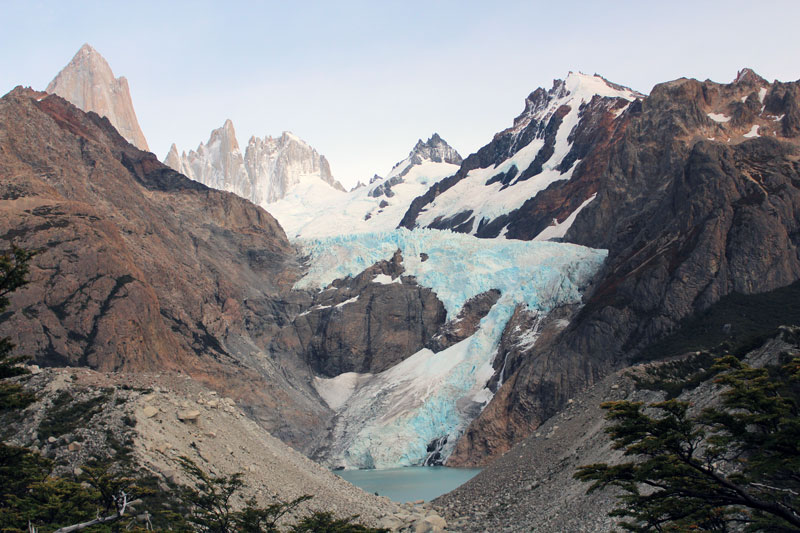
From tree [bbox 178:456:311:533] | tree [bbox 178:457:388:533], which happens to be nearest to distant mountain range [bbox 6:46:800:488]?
tree [bbox 178:456:311:533]

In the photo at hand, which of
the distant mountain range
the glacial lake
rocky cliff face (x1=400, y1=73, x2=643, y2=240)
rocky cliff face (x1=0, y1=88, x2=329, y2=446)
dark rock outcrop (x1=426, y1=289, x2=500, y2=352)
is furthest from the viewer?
rocky cliff face (x1=400, y1=73, x2=643, y2=240)

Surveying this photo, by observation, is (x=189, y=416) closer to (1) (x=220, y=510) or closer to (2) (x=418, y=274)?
(1) (x=220, y=510)

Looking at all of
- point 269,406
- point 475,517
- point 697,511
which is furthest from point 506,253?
point 697,511

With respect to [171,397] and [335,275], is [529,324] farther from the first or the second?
[171,397]

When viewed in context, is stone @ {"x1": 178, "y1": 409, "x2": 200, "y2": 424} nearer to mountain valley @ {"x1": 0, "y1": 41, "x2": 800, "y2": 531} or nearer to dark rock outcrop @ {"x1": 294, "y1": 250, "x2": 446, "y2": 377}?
Answer: mountain valley @ {"x1": 0, "y1": 41, "x2": 800, "y2": 531}

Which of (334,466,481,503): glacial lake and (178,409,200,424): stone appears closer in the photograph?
(178,409,200,424): stone

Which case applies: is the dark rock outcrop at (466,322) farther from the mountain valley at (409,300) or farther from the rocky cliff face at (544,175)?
the rocky cliff face at (544,175)

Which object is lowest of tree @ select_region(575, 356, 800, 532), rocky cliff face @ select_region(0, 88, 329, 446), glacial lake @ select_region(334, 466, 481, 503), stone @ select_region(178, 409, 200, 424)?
glacial lake @ select_region(334, 466, 481, 503)

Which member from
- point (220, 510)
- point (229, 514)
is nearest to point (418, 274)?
point (220, 510)
